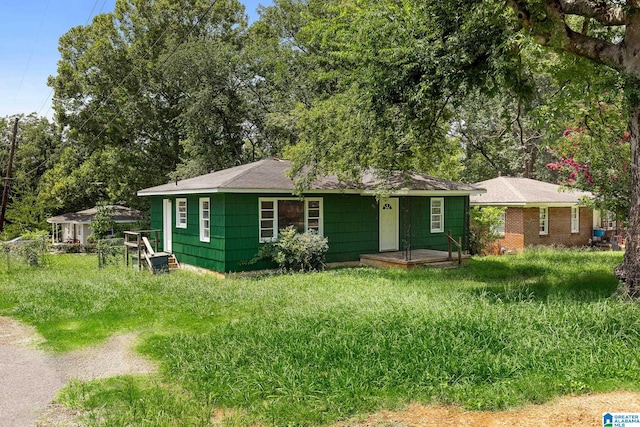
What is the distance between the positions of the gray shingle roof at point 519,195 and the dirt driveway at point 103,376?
16.8 m

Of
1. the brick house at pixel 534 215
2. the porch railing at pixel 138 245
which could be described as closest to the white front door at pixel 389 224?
the brick house at pixel 534 215

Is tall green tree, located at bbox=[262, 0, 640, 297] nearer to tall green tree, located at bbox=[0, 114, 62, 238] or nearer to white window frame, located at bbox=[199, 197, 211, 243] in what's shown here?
white window frame, located at bbox=[199, 197, 211, 243]

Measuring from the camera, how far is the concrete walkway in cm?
438

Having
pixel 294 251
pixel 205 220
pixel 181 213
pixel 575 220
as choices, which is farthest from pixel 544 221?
pixel 181 213

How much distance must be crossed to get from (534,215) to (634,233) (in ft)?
44.8

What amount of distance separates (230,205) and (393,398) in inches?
359

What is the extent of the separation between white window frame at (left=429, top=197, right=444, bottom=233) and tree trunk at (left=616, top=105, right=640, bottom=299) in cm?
930

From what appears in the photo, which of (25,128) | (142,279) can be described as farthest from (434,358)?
(25,128)

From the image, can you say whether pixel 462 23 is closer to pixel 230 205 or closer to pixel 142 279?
pixel 230 205

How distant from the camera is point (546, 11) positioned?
24.2 ft

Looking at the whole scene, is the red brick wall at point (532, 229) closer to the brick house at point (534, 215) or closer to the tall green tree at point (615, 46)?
the brick house at point (534, 215)

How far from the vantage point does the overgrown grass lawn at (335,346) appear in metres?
4.28

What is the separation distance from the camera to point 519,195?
20.0 meters

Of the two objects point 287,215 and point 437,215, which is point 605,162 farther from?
point 287,215
